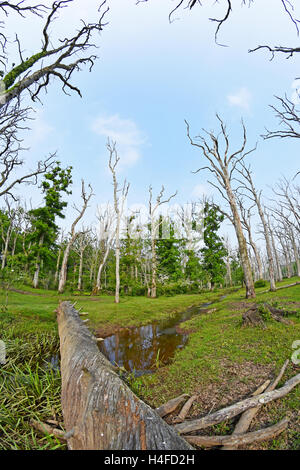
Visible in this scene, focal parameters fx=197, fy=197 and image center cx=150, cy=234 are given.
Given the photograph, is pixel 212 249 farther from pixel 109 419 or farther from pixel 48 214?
pixel 109 419

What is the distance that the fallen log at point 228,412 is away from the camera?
251 centimetres

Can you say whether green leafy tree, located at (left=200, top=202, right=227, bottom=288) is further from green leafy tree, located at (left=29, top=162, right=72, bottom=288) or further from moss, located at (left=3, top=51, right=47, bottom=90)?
moss, located at (left=3, top=51, right=47, bottom=90)

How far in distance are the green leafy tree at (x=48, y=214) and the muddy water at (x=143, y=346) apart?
19054 mm

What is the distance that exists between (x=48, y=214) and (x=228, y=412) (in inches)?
992

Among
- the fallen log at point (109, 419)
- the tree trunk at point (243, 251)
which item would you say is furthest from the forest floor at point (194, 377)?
the tree trunk at point (243, 251)

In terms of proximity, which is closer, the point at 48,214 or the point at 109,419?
the point at 109,419

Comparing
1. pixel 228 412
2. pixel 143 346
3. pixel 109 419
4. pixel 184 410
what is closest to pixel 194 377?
pixel 184 410

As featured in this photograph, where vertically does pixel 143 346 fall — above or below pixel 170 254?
below

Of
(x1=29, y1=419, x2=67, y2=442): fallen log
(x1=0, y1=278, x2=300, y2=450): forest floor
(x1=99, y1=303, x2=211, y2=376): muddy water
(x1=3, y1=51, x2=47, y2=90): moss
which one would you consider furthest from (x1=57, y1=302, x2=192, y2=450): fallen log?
(x1=3, y1=51, x2=47, y2=90): moss

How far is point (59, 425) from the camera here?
2.65m

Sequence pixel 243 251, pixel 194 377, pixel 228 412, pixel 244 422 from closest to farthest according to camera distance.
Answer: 1. pixel 244 422
2. pixel 228 412
3. pixel 194 377
4. pixel 243 251

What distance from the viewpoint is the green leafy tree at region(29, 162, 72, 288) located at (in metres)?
23.4

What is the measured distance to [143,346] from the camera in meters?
6.99
